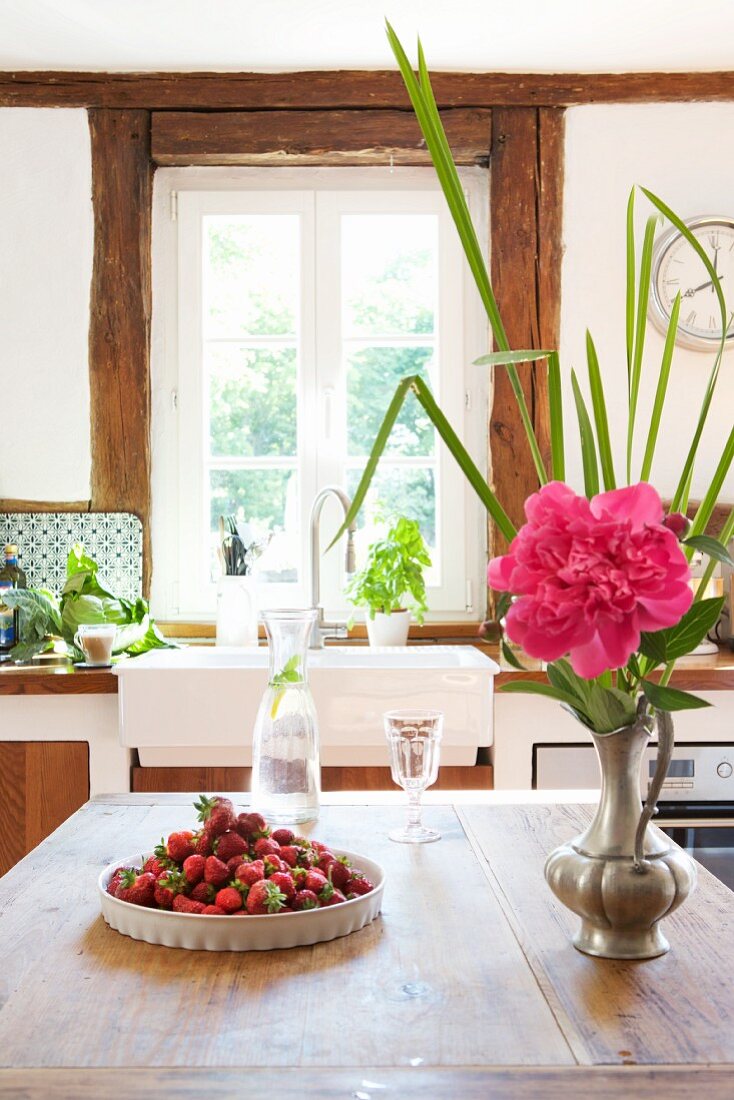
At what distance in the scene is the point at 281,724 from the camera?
1.41 meters

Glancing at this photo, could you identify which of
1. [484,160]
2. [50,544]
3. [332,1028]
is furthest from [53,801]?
[484,160]

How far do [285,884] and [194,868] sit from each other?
9cm

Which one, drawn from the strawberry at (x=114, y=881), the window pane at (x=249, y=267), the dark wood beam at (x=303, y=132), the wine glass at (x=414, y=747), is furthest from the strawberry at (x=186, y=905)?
the dark wood beam at (x=303, y=132)

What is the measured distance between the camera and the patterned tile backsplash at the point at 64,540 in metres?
3.09

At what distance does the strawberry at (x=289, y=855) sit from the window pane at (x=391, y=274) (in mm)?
2287

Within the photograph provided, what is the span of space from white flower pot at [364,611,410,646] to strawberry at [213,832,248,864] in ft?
6.12

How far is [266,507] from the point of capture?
322 cm

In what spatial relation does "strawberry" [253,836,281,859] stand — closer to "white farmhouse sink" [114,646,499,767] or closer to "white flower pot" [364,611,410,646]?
"white farmhouse sink" [114,646,499,767]

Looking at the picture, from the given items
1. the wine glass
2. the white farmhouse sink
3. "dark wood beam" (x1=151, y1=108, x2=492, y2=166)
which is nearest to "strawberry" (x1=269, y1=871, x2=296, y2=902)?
the wine glass

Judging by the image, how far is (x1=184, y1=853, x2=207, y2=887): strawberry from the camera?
1.08 meters

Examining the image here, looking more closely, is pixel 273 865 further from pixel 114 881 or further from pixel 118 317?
pixel 118 317

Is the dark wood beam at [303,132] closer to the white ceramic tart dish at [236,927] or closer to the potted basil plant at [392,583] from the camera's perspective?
the potted basil plant at [392,583]

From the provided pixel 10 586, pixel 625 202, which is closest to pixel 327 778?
pixel 10 586

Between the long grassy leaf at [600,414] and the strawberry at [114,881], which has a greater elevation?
the long grassy leaf at [600,414]
